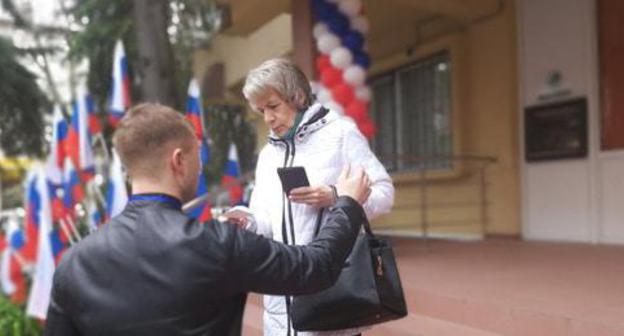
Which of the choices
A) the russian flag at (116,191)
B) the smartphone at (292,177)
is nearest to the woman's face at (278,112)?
the smartphone at (292,177)

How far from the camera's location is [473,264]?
4434mm

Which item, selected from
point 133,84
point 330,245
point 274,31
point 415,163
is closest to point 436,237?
point 415,163

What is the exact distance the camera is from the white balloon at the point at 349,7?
5.02 m

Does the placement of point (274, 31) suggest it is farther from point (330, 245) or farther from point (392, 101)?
point (330, 245)

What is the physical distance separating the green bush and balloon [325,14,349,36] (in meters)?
3.85

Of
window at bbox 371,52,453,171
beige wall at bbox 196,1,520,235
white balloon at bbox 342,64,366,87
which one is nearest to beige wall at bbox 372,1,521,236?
beige wall at bbox 196,1,520,235

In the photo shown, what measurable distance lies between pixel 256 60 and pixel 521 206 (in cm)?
521

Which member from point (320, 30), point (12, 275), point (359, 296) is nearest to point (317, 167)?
point (359, 296)

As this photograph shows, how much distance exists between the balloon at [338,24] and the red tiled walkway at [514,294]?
6.66 ft

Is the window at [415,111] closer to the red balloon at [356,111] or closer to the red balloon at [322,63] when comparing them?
the red balloon at [356,111]

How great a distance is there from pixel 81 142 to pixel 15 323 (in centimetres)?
177

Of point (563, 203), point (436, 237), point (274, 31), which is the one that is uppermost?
point (274, 31)

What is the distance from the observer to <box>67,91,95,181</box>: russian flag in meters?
5.77

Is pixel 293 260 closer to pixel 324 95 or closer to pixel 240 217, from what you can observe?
pixel 240 217
